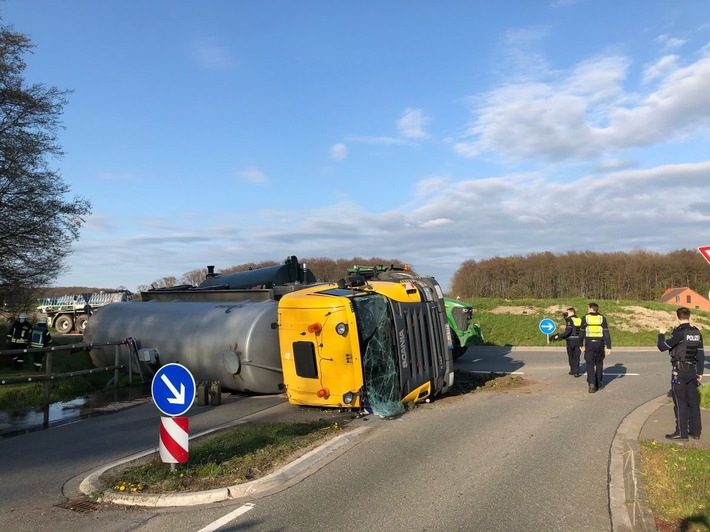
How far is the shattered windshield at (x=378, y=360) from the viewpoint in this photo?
8961mm

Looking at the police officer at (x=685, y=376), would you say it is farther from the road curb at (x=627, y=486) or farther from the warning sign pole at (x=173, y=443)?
the warning sign pole at (x=173, y=443)

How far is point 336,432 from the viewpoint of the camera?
26.7 ft

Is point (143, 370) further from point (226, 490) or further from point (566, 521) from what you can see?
point (566, 521)

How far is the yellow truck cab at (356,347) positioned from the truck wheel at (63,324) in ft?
107

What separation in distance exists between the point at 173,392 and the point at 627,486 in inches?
190

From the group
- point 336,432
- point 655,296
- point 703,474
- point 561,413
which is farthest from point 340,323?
point 655,296

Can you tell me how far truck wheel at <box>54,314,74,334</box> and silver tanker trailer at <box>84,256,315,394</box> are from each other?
2366 cm

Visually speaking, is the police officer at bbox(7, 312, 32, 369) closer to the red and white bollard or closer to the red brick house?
the red and white bollard

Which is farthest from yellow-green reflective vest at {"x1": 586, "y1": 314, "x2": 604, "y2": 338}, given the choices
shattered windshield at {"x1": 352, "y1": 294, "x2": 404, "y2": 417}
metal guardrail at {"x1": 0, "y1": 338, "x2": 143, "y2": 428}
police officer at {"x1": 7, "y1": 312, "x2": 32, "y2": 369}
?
police officer at {"x1": 7, "y1": 312, "x2": 32, "y2": 369}

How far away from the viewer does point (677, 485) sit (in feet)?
18.0

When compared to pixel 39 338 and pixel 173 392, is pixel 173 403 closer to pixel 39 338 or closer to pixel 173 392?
pixel 173 392

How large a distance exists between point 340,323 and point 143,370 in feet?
24.4

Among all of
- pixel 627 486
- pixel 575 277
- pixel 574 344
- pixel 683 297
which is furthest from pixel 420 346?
pixel 683 297

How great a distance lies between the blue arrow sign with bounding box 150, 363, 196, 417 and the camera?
6.03m
